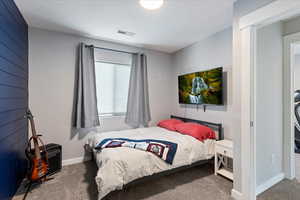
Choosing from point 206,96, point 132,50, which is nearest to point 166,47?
point 132,50

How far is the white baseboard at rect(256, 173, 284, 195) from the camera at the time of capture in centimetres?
203

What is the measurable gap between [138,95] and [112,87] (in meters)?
0.65

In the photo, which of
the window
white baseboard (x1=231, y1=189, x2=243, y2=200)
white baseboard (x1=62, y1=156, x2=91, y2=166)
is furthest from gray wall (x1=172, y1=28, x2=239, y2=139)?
white baseboard (x1=62, y1=156, x2=91, y2=166)

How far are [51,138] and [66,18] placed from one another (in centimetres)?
216

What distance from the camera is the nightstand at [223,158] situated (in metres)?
2.29

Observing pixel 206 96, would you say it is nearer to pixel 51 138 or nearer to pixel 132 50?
pixel 132 50

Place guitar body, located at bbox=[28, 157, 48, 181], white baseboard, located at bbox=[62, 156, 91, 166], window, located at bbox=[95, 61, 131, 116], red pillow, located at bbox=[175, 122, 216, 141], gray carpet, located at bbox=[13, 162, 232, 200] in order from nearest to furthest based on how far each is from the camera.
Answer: gray carpet, located at bbox=[13, 162, 232, 200]
guitar body, located at bbox=[28, 157, 48, 181]
red pillow, located at bbox=[175, 122, 216, 141]
white baseboard, located at bbox=[62, 156, 91, 166]
window, located at bbox=[95, 61, 131, 116]

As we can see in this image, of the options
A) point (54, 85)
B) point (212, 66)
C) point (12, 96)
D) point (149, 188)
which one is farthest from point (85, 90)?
point (212, 66)

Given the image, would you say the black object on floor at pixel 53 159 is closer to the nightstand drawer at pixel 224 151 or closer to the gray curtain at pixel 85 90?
the gray curtain at pixel 85 90

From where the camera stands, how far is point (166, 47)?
3.71 meters

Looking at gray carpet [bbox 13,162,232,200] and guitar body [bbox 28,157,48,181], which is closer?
gray carpet [bbox 13,162,232,200]

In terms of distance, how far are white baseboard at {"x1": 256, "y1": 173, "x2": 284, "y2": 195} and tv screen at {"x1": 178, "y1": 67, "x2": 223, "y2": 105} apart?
1327mm

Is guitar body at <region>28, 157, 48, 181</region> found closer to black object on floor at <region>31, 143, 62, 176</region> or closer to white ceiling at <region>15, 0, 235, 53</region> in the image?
black object on floor at <region>31, 143, 62, 176</region>

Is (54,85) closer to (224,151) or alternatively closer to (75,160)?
(75,160)
